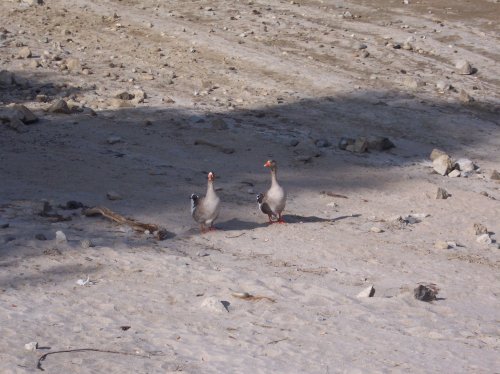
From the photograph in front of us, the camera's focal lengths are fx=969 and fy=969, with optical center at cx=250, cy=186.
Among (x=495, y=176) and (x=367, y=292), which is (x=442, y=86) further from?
(x=367, y=292)

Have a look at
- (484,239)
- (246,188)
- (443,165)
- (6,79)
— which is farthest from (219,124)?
(484,239)

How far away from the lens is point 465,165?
12812 mm

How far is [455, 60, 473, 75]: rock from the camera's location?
17.8 meters

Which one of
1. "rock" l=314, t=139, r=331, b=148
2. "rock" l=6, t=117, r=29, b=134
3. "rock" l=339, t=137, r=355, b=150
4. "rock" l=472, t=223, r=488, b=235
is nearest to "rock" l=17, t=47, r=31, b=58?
"rock" l=6, t=117, r=29, b=134

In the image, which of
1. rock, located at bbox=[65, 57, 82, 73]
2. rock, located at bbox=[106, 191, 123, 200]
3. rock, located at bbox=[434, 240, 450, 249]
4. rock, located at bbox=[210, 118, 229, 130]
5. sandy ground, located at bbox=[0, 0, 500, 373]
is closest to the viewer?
sandy ground, located at bbox=[0, 0, 500, 373]

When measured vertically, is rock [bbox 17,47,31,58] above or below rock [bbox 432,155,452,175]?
below

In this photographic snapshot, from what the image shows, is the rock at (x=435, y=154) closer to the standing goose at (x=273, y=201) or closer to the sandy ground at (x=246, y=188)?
the sandy ground at (x=246, y=188)

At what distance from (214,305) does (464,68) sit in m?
11.7

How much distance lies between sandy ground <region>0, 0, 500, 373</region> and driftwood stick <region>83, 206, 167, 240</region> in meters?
0.08

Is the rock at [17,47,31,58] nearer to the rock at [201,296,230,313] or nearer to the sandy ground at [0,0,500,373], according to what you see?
the sandy ground at [0,0,500,373]

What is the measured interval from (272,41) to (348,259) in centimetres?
1016

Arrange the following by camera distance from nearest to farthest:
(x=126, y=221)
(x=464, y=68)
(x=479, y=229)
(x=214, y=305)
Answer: (x=214, y=305)
(x=126, y=221)
(x=479, y=229)
(x=464, y=68)

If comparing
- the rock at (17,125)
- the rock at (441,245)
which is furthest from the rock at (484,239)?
the rock at (17,125)

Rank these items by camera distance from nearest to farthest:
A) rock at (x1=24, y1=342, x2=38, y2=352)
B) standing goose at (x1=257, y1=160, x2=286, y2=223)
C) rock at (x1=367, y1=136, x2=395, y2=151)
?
rock at (x1=24, y1=342, x2=38, y2=352) → standing goose at (x1=257, y1=160, x2=286, y2=223) → rock at (x1=367, y1=136, x2=395, y2=151)
